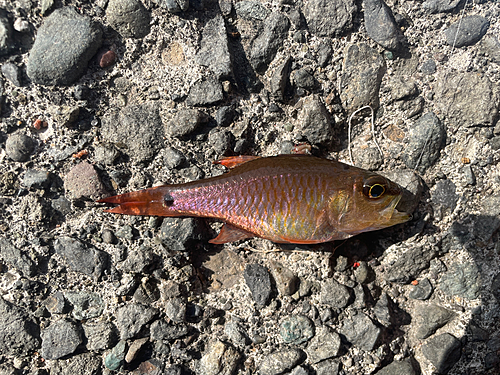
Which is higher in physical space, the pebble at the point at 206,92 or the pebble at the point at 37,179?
the pebble at the point at 206,92

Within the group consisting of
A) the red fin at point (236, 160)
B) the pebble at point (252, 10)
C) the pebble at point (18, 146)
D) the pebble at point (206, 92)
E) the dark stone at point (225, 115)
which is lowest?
the red fin at point (236, 160)

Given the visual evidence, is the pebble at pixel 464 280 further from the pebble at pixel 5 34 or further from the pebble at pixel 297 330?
the pebble at pixel 5 34

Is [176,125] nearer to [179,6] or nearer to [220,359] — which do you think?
[179,6]

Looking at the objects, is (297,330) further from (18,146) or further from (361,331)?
(18,146)

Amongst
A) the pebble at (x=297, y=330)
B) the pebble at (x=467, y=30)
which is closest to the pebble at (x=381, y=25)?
Result: the pebble at (x=467, y=30)

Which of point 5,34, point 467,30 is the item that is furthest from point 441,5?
point 5,34

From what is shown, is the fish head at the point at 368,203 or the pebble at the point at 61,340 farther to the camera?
the pebble at the point at 61,340

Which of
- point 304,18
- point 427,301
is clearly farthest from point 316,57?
point 427,301
